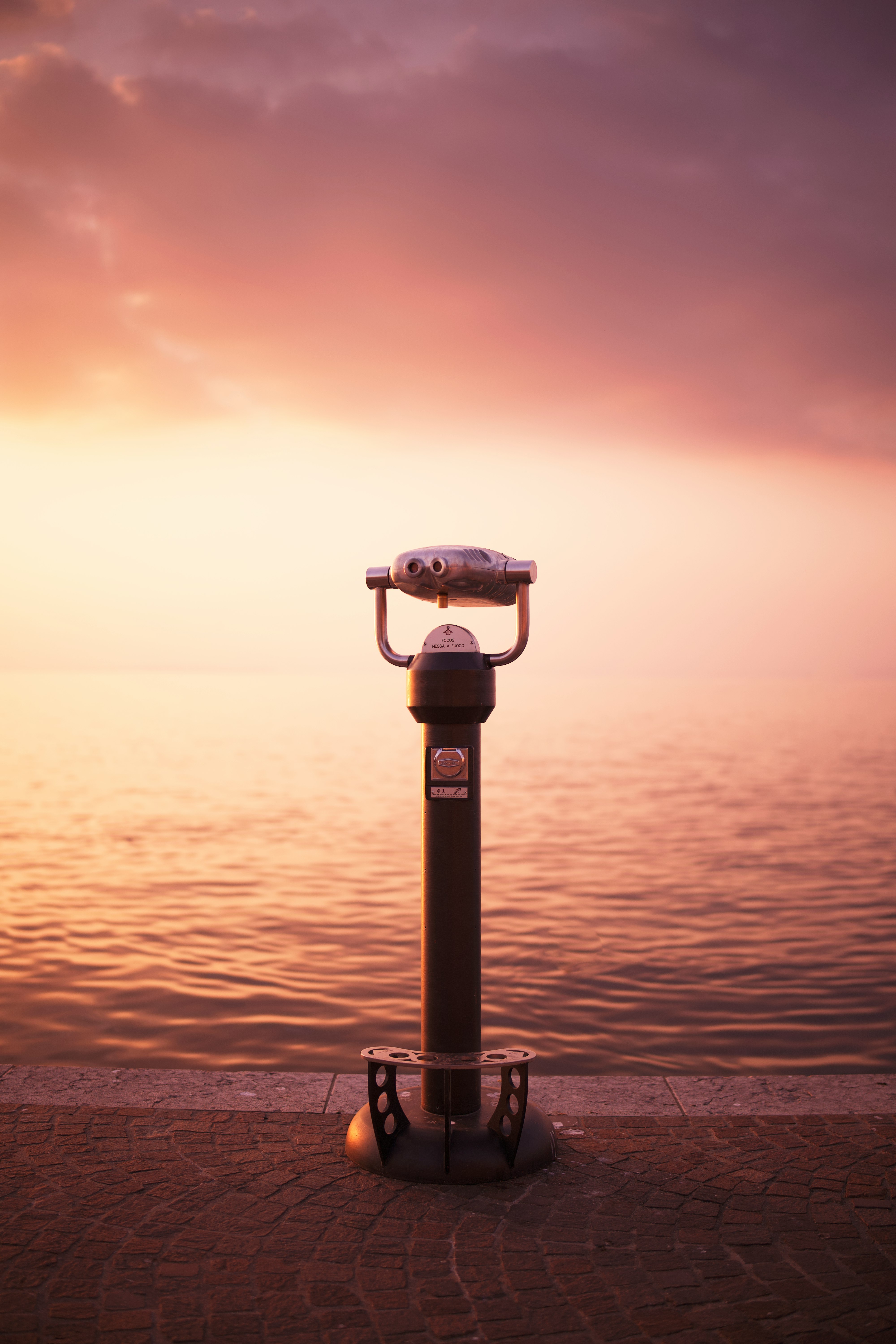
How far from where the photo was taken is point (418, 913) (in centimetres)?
1066

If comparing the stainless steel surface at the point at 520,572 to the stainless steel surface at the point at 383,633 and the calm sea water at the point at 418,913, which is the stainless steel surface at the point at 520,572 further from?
the calm sea water at the point at 418,913

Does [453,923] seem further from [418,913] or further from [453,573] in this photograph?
[418,913]

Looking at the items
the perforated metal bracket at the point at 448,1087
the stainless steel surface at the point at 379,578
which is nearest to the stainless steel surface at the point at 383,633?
the stainless steel surface at the point at 379,578

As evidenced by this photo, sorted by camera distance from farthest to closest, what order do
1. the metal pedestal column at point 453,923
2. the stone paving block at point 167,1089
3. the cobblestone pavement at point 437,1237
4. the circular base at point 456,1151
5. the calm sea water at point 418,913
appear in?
1. the calm sea water at point 418,913
2. the stone paving block at point 167,1089
3. the metal pedestal column at point 453,923
4. the circular base at point 456,1151
5. the cobblestone pavement at point 437,1237

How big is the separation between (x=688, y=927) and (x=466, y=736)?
716 centimetres

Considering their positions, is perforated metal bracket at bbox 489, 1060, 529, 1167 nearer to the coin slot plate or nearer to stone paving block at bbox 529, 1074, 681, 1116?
stone paving block at bbox 529, 1074, 681, 1116

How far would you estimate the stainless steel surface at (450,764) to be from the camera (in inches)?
145

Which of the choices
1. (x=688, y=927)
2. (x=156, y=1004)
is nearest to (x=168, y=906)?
(x=156, y=1004)

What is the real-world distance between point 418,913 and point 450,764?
7.28 m

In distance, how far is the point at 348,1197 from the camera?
10.8 ft

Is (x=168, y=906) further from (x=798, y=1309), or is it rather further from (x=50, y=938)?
(x=798, y=1309)

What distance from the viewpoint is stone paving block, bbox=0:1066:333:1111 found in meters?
4.04

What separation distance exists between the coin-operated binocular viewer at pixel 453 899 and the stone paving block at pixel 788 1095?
0.76 meters

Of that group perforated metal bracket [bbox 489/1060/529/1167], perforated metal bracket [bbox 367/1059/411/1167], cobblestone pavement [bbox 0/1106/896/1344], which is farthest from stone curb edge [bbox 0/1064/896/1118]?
perforated metal bracket [bbox 489/1060/529/1167]
